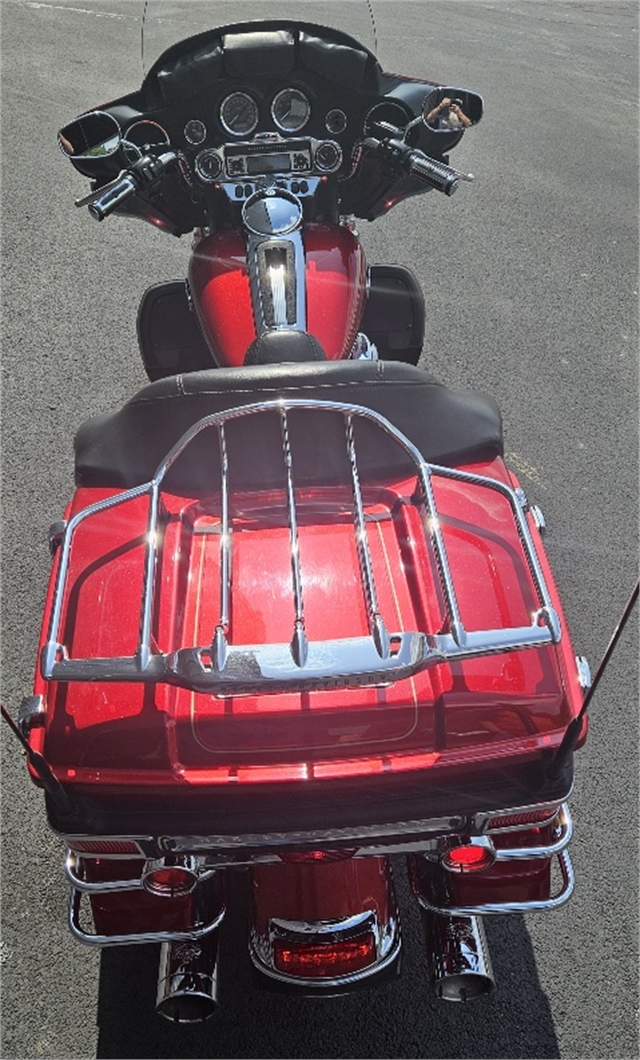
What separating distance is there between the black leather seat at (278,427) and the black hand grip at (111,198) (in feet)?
3.22

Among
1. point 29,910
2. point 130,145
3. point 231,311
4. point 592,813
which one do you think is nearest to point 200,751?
point 29,910

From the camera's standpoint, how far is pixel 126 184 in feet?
10.6

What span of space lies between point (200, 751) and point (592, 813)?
1717mm

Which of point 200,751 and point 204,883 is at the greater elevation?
point 200,751

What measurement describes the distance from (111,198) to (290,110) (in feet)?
2.82

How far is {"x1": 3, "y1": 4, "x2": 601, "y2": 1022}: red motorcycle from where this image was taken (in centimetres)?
193

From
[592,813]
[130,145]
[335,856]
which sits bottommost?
[592,813]

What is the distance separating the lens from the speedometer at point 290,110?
11.5 feet

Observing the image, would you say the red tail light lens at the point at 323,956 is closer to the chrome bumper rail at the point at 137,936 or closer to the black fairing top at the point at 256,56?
the chrome bumper rail at the point at 137,936

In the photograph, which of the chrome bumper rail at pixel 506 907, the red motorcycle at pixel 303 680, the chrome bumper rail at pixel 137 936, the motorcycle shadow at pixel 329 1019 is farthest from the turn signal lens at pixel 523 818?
the motorcycle shadow at pixel 329 1019

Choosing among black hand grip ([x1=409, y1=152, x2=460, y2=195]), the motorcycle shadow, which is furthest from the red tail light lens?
black hand grip ([x1=409, y1=152, x2=460, y2=195])

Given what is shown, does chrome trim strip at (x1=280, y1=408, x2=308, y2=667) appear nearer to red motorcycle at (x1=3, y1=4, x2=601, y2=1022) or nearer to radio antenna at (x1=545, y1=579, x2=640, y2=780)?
red motorcycle at (x1=3, y1=4, x2=601, y2=1022)

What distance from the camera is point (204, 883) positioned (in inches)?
90.7

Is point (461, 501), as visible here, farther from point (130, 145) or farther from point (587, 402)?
point (587, 402)
